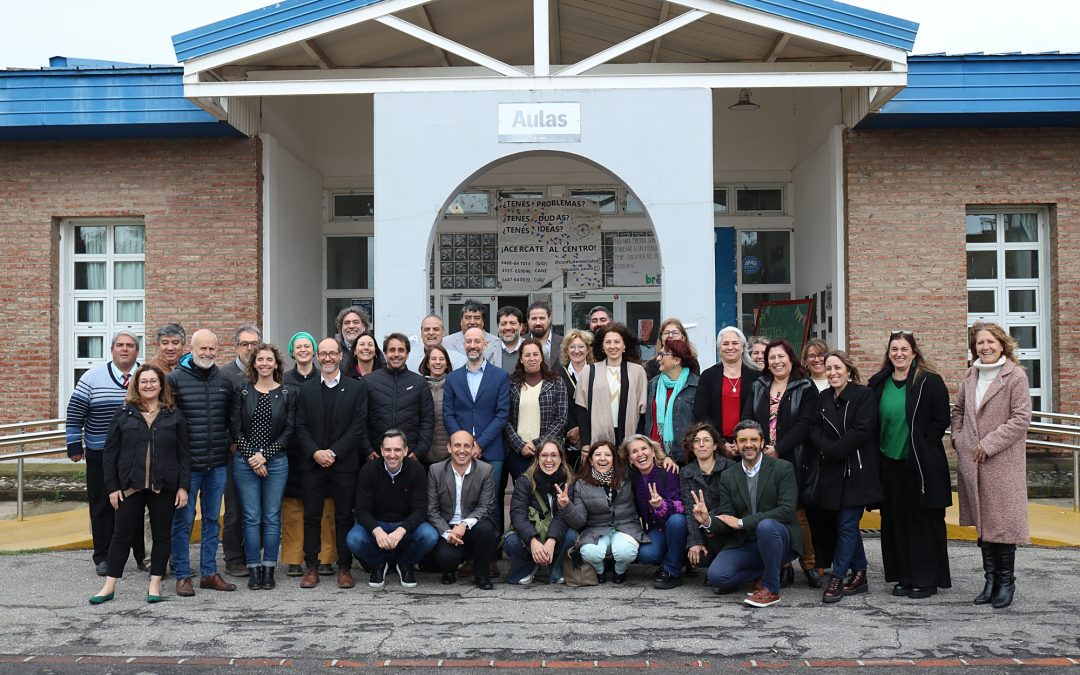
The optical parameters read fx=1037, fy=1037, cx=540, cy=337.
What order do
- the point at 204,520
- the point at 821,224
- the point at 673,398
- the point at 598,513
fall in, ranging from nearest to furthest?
the point at 204,520
the point at 598,513
the point at 673,398
the point at 821,224

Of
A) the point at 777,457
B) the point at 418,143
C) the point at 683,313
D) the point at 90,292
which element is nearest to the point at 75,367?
the point at 90,292

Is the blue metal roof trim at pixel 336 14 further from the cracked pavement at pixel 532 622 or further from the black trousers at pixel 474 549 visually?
the black trousers at pixel 474 549

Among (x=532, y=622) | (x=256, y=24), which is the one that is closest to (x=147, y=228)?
(x=256, y=24)

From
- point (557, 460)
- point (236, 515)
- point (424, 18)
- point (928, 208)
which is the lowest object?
point (236, 515)

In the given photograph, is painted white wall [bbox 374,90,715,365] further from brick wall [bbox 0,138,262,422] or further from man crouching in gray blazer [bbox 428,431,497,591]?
man crouching in gray blazer [bbox 428,431,497,591]

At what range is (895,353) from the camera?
698 cm

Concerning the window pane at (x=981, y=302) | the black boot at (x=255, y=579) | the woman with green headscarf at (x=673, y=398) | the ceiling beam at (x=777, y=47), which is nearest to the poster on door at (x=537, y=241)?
the ceiling beam at (x=777, y=47)

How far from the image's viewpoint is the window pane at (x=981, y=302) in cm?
1301

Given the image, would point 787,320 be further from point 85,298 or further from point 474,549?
point 85,298

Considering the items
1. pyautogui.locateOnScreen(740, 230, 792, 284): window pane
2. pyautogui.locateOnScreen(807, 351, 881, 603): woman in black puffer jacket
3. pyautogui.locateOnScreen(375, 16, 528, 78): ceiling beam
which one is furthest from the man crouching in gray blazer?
pyautogui.locateOnScreen(740, 230, 792, 284): window pane

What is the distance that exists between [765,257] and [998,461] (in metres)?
8.15

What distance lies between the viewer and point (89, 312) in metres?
13.4

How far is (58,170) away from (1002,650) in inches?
465

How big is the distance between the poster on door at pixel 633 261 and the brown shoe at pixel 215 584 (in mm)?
8428
